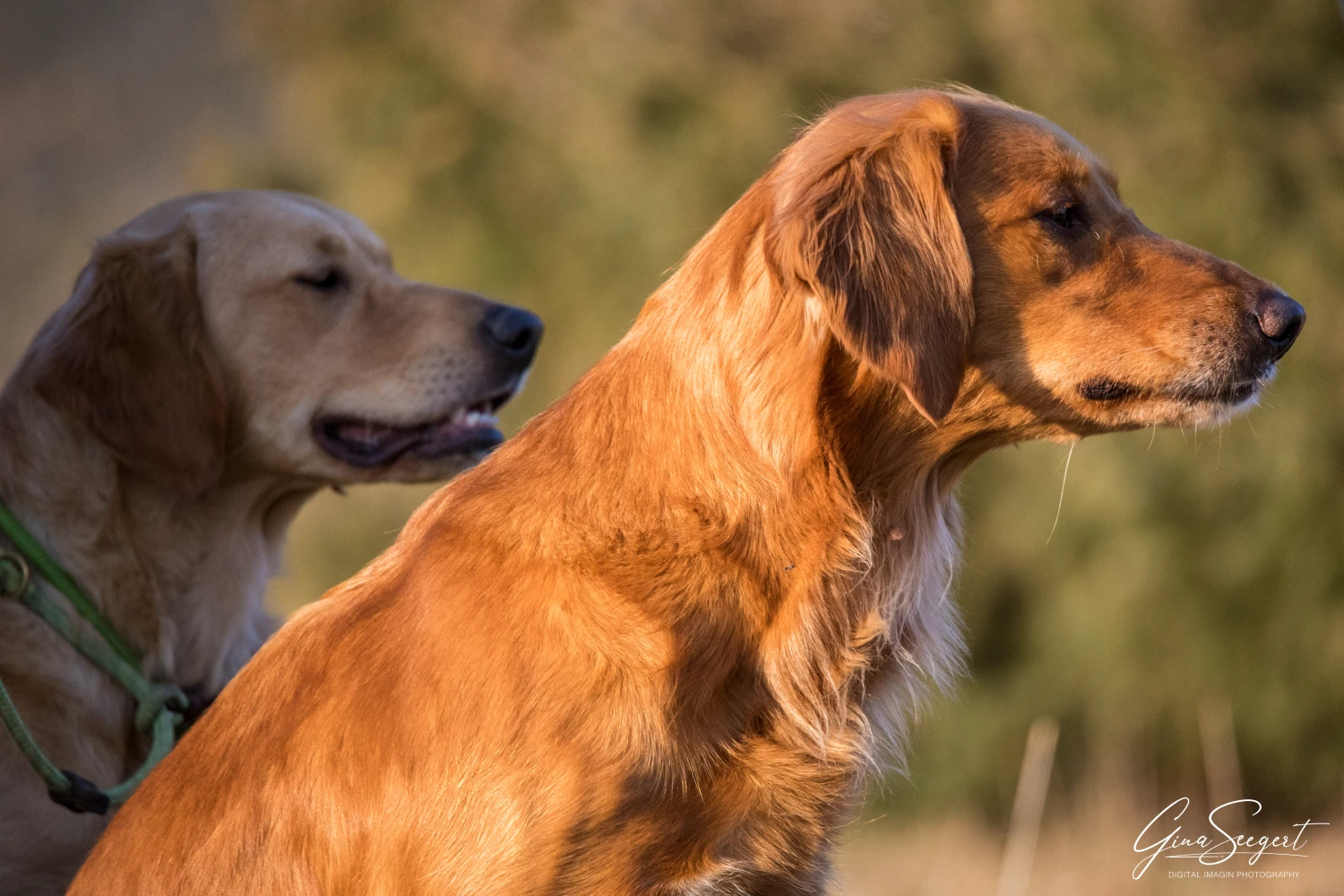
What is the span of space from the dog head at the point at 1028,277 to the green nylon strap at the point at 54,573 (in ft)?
7.08

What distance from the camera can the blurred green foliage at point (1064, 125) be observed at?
21.0ft

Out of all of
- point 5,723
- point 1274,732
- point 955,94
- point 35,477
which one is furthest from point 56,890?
point 1274,732

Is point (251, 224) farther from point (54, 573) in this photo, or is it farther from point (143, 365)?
point (54, 573)

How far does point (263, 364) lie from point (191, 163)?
16.6 feet

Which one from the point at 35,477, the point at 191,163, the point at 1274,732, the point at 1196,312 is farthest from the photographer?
the point at 191,163

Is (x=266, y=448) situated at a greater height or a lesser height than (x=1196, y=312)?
lesser

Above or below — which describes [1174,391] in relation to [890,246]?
Answer: below

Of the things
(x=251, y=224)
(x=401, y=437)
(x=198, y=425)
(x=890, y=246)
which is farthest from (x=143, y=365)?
(x=890, y=246)

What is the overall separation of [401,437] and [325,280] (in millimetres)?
594

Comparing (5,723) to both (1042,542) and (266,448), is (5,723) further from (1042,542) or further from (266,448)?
(1042,542)

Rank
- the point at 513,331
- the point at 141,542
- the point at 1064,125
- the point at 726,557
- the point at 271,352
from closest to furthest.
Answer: the point at 726,557 < the point at 141,542 < the point at 271,352 < the point at 513,331 < the point at 1064,125

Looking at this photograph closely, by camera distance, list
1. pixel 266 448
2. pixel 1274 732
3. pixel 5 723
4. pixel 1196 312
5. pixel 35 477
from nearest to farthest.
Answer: pixel 1196 312 → pixel 5 723 → pixel 35 477 → pixel 266 448 → pixel 1274 732

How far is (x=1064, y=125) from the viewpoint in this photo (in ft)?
21.5

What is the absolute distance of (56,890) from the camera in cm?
320
